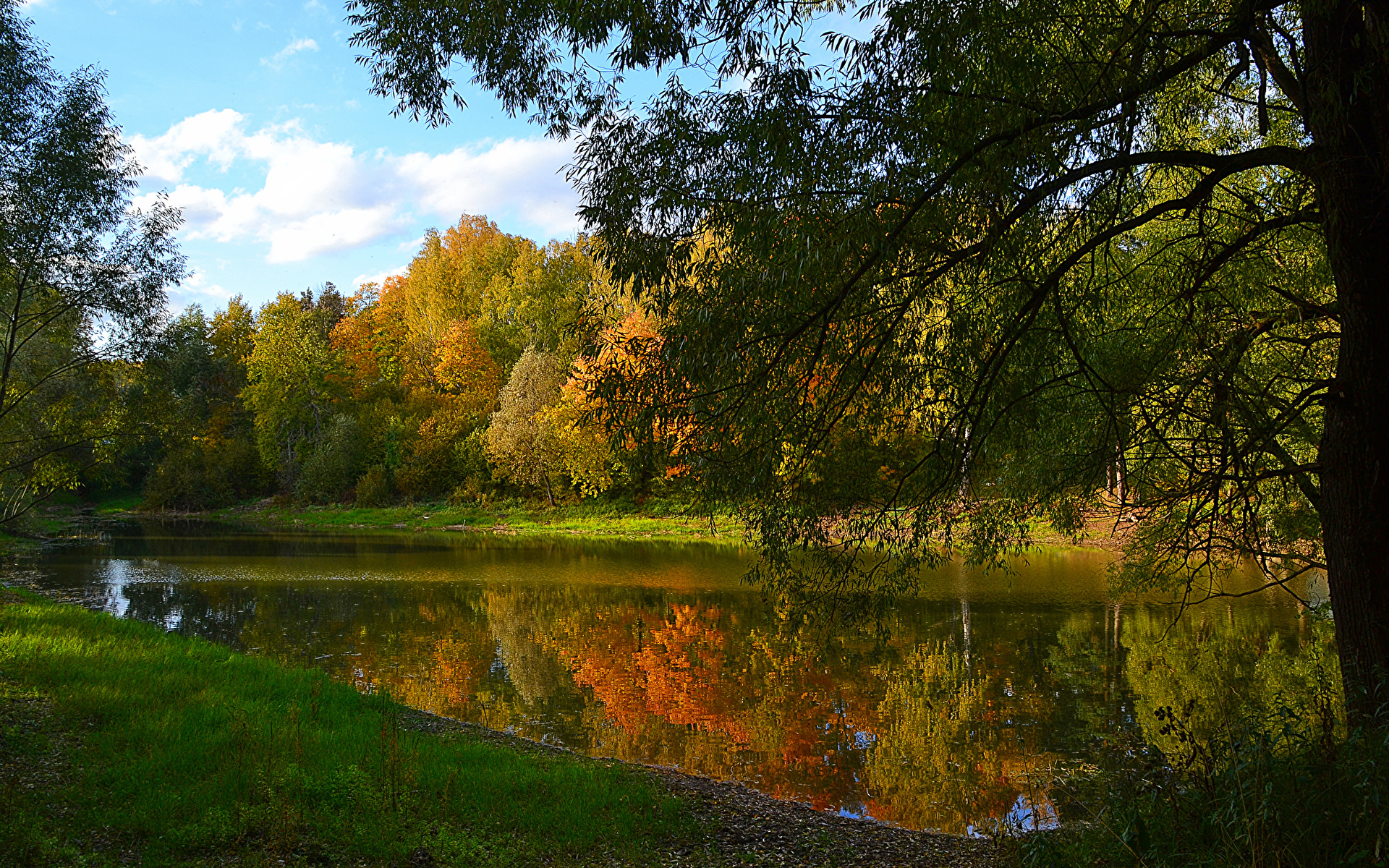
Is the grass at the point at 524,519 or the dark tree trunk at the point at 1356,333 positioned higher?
the dark tree trunk at the point at 1356,333

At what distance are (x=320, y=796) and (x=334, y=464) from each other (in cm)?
4378

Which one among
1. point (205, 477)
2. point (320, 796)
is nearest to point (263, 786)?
point (320, 796)

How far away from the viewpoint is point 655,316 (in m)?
7.45

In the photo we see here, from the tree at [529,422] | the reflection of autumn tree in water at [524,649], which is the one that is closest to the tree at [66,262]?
the reflection of autumn tree in water at [524,649]

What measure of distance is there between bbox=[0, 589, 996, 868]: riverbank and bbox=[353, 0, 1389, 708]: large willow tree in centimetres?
241

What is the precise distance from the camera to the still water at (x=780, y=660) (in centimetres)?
1005

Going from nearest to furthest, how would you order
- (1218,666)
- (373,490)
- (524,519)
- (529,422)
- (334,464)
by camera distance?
1. (1218,666)
2. (529,422)
3. (524,519)
4. (373,490)
5. (334,464)

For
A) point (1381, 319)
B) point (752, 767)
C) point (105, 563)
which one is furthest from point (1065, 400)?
point (105, 563)

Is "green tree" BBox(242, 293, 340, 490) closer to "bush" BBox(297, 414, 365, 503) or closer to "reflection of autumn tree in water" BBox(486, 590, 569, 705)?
"bush" BBox(297, 414, 365, 503)

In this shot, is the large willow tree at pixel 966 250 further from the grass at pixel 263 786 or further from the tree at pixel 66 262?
the tree at pixel 66 262

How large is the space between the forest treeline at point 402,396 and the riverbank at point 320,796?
28967 millimetres

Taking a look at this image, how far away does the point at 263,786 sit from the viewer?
6809 mm

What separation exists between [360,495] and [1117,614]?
39.8 m

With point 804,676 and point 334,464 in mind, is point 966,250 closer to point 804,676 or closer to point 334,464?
point 804,676
